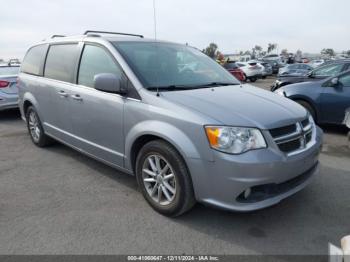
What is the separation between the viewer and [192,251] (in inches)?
105

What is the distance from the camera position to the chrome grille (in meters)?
2.79

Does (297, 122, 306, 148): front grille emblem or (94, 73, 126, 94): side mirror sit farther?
(94, 73, 126, 94): side mirror

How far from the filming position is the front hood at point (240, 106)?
277 centimetres

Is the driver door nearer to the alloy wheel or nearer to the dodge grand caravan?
the dodge grand caravan

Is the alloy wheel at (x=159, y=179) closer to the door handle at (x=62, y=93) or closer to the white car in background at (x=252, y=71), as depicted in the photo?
the door handle at (x=62, y=93)

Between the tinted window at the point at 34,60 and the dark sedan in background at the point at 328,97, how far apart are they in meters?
5.15

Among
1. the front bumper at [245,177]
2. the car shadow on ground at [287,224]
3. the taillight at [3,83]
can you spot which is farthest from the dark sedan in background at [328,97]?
the taillight at [3,83]

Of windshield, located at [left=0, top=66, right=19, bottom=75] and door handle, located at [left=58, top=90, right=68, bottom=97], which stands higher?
door handle, located at [left=58, top=90, right=68, bottom=97]

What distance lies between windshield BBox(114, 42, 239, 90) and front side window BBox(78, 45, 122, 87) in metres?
0.18

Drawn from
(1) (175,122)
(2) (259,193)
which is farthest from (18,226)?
(2) (259,193)

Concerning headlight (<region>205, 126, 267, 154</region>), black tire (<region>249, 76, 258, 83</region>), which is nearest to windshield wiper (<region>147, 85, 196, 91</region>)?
headlight (<region>205, 126, 267, 154</region>)

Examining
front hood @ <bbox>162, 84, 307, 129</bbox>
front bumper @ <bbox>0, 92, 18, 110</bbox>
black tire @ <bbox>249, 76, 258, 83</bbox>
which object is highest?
front hood @ <bbox>162, 84, 307, 129</bbox>

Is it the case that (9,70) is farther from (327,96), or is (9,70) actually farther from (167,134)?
(327,96)

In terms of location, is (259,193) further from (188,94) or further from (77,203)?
(77,203)
